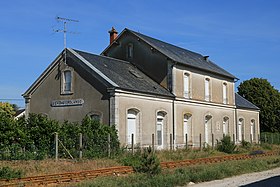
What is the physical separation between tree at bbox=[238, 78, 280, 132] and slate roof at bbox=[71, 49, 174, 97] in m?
28.9

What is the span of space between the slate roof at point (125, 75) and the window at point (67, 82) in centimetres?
146

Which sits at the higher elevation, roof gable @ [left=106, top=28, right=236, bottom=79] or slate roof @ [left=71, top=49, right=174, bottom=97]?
roof gable @ [left=106, top=28, right=236, bottom=79]

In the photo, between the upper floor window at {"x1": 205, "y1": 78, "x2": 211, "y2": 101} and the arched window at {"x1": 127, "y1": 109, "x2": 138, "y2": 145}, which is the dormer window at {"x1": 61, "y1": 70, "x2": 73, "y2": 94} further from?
the upper floor window at {"x1": 205, "y1": 78, "x2": 211, "y2": 101}

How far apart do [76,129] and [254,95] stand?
39.3m

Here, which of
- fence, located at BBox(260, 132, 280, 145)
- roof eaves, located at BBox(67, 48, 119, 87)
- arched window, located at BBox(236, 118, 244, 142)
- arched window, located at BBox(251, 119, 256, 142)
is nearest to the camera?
roof eaves, located at BBox(67, 48, 119, 87)

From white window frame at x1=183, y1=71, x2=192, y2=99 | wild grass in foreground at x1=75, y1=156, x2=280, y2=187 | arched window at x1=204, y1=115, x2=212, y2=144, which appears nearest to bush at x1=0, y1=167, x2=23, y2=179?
wild grass in foreground at x1=75, y1=156, x2=280, y2=187

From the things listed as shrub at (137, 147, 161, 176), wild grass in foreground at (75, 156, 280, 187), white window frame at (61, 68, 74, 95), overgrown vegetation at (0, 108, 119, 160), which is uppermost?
white window frame at (61, 68, 74, 95)

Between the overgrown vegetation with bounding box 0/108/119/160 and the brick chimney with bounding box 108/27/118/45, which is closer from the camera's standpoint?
the overgrown vegetation with bounding box 0/108/119/160

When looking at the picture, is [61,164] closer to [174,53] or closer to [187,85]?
[187,85]

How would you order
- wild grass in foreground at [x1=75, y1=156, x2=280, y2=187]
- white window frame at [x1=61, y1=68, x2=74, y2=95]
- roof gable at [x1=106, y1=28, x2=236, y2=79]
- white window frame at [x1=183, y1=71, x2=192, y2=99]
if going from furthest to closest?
white window frame at [x1=183, y1=71, x2=192, y2=99]
roof gable at [x1=106, y1=28, x2=236, y2=79]
white window frame at [x1=61, y1=68, x2=74, y2=95]
wild grass in foreground at [x1=75, y1=156, x2=280, y2=187]

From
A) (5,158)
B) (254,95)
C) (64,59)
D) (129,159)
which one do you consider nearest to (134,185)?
(129,159)

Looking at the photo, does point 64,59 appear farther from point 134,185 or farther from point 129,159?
point 134,185

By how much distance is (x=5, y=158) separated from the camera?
17484 mm

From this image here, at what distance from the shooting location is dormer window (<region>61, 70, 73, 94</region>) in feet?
83.5
